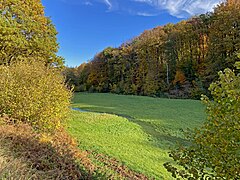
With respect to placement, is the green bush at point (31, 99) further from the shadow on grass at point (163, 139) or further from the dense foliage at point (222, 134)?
the dense foliage at point (222, 134)

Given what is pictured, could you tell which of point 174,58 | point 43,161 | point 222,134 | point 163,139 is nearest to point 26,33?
point 163,139

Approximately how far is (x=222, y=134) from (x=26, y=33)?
1762cm

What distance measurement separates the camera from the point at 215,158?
131 inches

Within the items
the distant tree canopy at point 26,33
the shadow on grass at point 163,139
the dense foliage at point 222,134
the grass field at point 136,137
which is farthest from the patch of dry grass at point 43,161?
the distant tree canopy at point 26,33

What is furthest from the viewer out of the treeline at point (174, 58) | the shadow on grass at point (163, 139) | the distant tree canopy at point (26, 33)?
the treeline at point (174, 58)

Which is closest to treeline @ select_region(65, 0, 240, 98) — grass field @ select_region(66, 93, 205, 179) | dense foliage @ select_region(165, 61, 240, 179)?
grass field @ select_region(66, 93, 205, 179)

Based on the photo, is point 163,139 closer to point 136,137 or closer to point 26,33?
point 136,137

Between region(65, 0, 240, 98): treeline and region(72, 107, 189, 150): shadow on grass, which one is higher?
region(65, 0, 240, 98): treeline

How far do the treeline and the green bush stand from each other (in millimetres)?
24931

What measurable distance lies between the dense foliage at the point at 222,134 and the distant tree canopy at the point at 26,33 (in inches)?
526

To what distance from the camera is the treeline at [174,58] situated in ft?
111

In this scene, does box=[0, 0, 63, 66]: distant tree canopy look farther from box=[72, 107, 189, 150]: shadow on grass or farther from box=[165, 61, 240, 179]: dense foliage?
box=[165, 61, 240, 179]: dense foliage

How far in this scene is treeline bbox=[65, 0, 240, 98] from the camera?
111 feet

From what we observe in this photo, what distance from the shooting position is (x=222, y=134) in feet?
10.9
